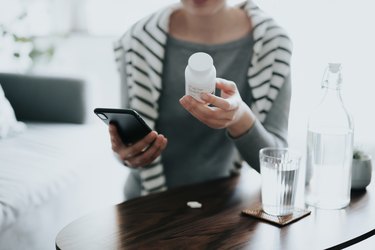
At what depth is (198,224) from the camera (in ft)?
2.57

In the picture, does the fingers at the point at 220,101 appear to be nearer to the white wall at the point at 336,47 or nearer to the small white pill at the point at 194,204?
the small white pill at the point at 194,204

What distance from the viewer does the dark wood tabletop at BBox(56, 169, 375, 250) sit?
28.2 inches

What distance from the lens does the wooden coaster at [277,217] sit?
2.57ft

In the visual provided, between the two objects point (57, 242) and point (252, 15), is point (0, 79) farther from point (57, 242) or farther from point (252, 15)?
point (57, 242)

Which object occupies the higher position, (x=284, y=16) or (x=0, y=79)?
(x=284, y=16)

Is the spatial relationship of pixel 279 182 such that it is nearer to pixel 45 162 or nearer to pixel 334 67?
pixel 334 67

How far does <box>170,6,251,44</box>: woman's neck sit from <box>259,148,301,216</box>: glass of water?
45 centimetres

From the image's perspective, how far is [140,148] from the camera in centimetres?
94

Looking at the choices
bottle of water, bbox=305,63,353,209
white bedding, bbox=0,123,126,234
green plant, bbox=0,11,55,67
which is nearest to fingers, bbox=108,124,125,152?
bottle of water, bbox=305,63,353,209

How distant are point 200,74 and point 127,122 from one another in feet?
0.60

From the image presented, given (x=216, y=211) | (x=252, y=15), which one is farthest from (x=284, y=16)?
(x=216, y=211)

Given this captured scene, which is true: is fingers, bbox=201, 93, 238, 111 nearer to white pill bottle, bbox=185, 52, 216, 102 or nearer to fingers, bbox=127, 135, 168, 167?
white pill bottle, bbox=185, 52, 216, 102

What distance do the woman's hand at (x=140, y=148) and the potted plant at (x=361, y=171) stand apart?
36 cm

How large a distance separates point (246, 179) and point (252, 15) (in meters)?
0.40
